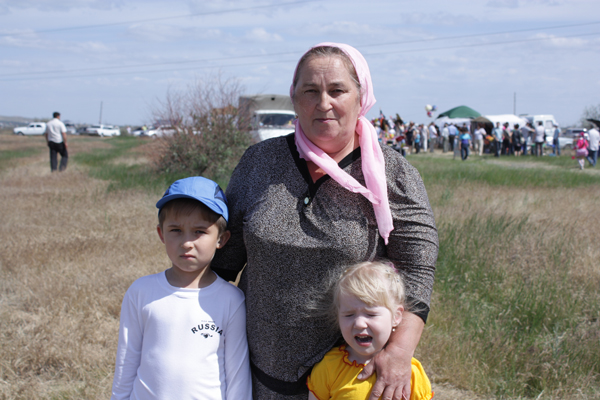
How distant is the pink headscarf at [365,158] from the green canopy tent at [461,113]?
1273 inches

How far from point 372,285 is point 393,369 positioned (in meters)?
0.31

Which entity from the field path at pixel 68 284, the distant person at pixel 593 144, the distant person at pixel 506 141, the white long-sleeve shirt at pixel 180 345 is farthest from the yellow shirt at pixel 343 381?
the distant person at pixel 506 141

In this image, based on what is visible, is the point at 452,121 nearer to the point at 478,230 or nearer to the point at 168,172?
the point at 168,172

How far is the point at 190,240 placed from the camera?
2.05 metres

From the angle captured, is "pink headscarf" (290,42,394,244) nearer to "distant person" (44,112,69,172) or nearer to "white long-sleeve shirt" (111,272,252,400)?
"white long-sleeve shirt" (111,272,252,400)

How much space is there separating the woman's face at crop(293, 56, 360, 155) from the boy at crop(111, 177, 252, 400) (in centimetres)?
50

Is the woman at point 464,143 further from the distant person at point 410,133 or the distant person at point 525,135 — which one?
the distant person at point 410,133

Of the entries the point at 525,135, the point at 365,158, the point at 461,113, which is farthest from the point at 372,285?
the point at 461,113

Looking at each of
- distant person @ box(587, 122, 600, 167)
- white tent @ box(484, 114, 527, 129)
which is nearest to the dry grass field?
distant person @ box(587, 122, 600, 167)

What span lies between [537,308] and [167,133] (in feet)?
33.2

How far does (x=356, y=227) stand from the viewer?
76.5 inches

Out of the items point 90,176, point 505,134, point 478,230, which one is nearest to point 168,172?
point 90,176

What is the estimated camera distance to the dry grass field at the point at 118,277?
3.51 meters

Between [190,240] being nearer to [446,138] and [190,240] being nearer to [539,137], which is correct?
[539,137]
